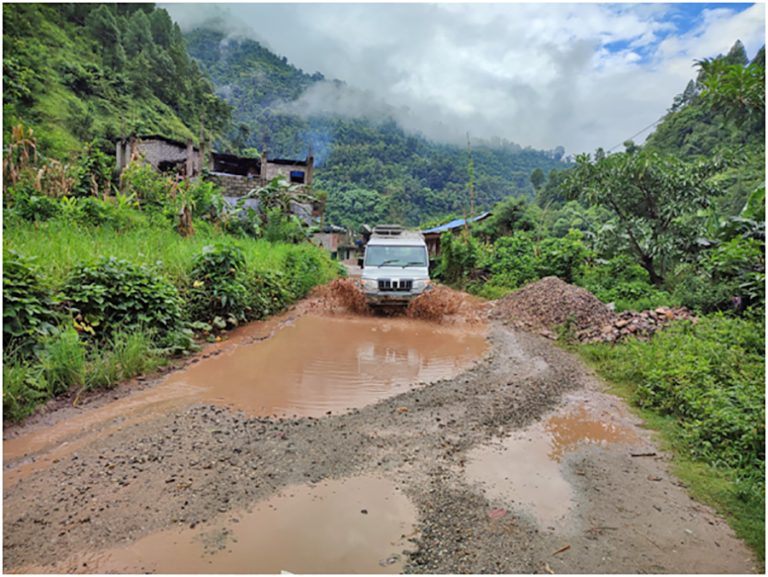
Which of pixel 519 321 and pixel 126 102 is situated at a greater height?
pixel 126 102

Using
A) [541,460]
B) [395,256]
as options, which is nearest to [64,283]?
[541,460]

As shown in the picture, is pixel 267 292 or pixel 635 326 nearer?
pixel 635 326

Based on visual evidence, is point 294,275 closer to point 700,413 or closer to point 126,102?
point 700,413

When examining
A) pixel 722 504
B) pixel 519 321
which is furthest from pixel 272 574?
pixel 519 321

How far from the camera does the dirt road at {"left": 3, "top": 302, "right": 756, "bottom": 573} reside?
274 centimetres

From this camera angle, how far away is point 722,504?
11.4 ft

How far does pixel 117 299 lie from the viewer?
6.38 meters

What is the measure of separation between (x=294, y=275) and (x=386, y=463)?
9.51 m

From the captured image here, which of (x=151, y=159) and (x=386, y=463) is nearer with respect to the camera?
(x=386, y=463)

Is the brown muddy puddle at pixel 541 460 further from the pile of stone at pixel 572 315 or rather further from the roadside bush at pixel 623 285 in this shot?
the roadside bush at pixel 623 285

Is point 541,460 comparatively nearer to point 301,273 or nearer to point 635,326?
point 635,326

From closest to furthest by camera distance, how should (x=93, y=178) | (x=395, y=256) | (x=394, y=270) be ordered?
(x=394, y=270), (x=395, y=256), (x=93, y=178)

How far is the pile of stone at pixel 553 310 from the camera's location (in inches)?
388

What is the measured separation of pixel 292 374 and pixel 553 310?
7048 millimetres
